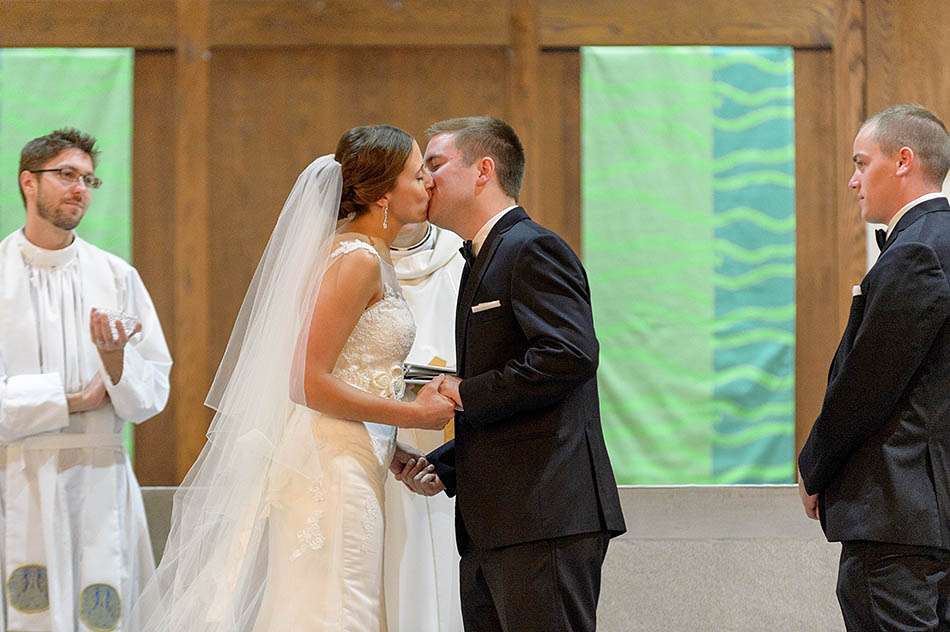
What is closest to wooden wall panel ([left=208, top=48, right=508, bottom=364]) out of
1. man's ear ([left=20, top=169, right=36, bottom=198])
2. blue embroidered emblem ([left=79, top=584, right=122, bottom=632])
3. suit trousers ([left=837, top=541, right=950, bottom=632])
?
man's ear ([left=20, top=169, right=36, bottom=198])

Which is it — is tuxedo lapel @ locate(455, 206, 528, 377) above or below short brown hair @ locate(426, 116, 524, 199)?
below

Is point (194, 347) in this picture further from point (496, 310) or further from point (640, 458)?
point (496, 310)

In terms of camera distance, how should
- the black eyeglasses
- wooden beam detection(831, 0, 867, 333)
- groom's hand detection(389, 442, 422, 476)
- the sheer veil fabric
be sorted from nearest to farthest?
the sheer veil fabric
groom's hand detection(389, 442, 422, 476)
the black eyeglasses
wooden beam detection(831, 0, 867, 333)

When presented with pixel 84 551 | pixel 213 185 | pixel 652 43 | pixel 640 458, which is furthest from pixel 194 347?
pixel 652 43

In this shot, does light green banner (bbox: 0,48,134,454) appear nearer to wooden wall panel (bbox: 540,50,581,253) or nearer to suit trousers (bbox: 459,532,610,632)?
wooden wall panel (bbox: 540,50,581,253)

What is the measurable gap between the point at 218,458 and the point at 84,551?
4.66ft

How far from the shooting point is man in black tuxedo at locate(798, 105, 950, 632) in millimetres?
2854

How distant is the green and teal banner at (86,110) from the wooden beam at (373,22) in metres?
0.62

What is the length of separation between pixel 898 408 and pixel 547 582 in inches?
39.3

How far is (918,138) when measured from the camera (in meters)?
3.11

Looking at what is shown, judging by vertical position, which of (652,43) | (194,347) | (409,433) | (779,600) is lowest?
(779,600)

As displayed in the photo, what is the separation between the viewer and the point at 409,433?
4.32 meters

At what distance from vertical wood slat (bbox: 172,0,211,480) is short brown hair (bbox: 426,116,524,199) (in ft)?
7.56

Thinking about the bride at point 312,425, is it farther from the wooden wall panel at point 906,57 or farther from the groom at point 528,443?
the wooden wall panel at point 906,57
